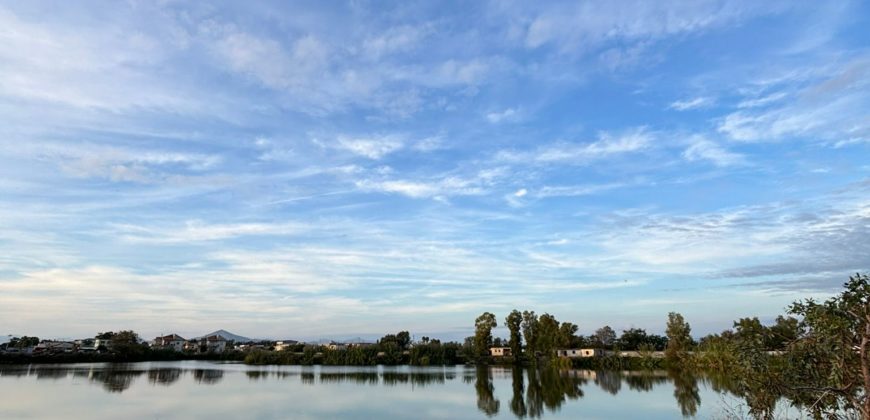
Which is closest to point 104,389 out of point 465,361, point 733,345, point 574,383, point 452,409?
point 452,409

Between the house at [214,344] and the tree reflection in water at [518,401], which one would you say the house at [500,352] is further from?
the house at [214,344]

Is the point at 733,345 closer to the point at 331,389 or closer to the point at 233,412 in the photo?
the point at 233,412

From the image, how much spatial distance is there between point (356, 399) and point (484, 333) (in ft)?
113

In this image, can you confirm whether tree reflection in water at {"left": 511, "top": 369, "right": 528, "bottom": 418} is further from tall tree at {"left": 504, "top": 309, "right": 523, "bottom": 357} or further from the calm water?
tall tree at {"left": 504, "top": 309, "right": 523, "bottom": 357}

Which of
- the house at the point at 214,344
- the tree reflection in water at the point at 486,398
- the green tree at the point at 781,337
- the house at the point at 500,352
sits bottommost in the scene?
the tree reflection in water at the point at 486,398

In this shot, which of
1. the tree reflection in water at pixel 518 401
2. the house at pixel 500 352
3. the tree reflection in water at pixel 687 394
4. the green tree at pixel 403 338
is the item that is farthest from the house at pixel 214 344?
the tree reflection in water at pixel 687 394

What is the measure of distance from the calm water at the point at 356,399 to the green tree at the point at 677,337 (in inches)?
591

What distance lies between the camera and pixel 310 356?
193ft

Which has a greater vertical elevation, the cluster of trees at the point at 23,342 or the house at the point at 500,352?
the cluster of trees at the point at 23,342

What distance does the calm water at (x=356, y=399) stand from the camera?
19297 millimetres

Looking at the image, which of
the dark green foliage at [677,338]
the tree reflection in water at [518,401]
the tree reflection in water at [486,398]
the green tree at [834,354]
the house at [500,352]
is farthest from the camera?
the house at [500,352]

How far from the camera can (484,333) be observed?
56844mm

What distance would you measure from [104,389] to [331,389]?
1133cm

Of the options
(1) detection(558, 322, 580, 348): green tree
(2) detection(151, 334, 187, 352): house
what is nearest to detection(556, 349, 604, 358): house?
(1) detection(558, 322, 580, 348): green tree
